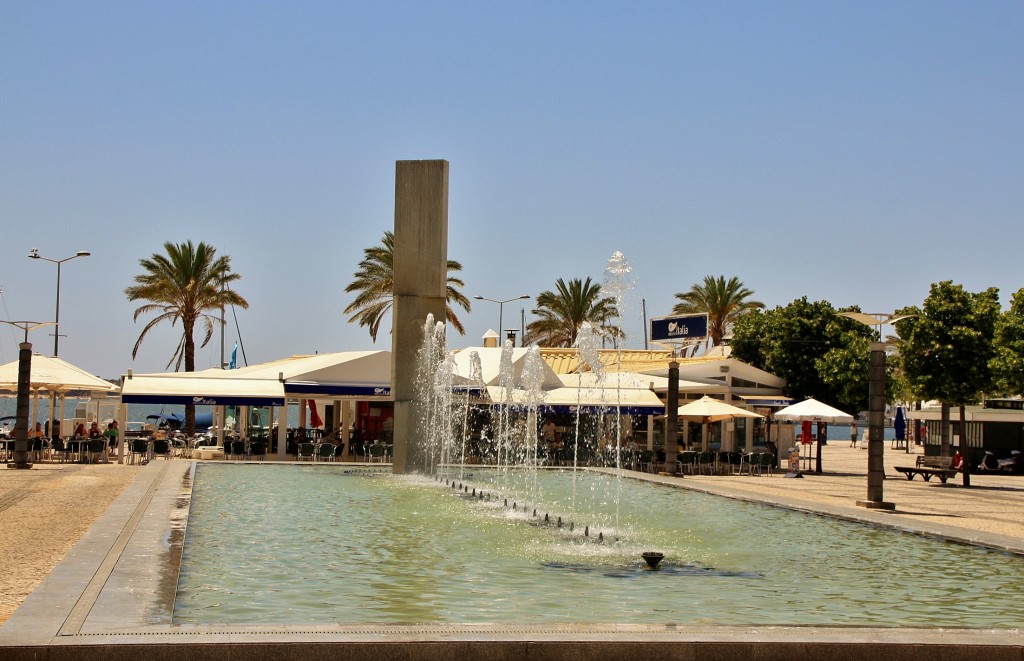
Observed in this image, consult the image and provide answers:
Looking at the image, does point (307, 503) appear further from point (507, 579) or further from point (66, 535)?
point (507, 579)

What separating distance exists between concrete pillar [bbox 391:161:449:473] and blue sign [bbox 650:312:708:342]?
94.0 feet

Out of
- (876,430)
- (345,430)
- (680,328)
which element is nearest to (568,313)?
(680,328)

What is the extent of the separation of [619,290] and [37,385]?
18653 mm

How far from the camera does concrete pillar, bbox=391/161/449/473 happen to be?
25.1 m

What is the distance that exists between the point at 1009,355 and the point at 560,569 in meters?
22.3

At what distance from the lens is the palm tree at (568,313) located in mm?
57906

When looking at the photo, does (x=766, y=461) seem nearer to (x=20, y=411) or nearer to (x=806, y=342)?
(x=806, y=342)

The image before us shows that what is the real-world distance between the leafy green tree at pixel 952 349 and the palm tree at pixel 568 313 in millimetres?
26012

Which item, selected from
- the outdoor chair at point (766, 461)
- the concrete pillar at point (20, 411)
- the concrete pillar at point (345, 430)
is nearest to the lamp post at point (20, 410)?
the concrete pillar at point (20, 411)

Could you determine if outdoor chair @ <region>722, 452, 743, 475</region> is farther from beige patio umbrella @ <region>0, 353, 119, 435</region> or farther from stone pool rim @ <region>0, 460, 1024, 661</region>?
stone pool rim @ <region>0, 460, 1024, 661</region>

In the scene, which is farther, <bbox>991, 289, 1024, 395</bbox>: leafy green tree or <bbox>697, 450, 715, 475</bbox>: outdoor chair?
<bbox>697, 450, 715, 475</bbox>: outdoor chair

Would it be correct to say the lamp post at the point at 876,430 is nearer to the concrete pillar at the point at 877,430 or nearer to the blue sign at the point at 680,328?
the concrete pillar at the point at 877,430

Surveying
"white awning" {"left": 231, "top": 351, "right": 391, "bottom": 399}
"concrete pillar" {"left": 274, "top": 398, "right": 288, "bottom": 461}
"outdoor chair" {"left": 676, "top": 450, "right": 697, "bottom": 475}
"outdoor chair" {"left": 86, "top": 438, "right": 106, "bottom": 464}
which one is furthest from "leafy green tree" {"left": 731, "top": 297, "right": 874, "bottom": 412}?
"outdoor chair" {"left": 86, "top": 438, "right": 106, "bottom": 464}

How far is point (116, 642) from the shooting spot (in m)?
6.49
